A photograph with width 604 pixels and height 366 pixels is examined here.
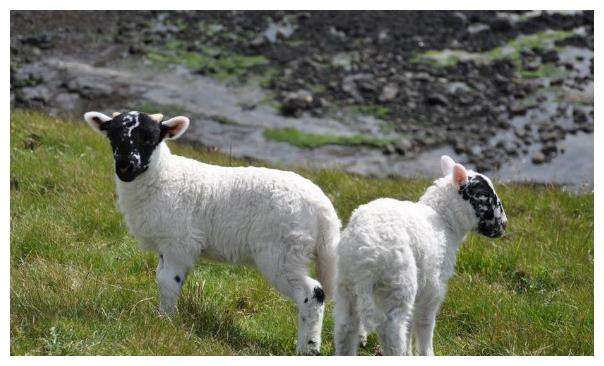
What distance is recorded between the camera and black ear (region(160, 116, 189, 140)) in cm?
788

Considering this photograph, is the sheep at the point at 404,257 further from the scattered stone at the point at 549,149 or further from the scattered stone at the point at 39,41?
the scattered stone at the point at 39,41

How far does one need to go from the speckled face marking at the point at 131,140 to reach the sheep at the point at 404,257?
2.19 meters

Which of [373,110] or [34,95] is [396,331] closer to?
[373,110]

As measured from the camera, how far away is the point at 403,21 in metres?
24.7

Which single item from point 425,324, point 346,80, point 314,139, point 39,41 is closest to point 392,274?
point 425,324

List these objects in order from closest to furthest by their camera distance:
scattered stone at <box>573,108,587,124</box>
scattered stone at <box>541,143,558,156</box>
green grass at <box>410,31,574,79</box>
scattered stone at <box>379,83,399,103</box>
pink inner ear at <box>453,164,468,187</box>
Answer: pink inner ear at <box>453,164,468,187</box> → scattered stone at <box>541,143,558,156</box> → scattered stone at <box>573,108,587,124</box> → scattered stone at <box>379,83,399,103</box> → green grass at <box>410,31,574,79</box>

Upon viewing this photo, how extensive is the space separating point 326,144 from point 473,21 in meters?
8.61

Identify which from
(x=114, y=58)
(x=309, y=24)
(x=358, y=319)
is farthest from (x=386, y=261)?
(x=309, y=24)

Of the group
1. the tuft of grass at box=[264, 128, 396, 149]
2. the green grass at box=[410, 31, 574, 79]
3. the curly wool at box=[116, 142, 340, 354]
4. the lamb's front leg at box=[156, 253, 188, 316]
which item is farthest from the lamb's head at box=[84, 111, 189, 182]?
the green grass at box=[410, 31, 574, 79]

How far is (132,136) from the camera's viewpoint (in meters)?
7.72

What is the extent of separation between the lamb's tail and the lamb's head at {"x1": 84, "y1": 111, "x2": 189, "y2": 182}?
167cm

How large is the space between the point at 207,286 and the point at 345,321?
7.18 ft

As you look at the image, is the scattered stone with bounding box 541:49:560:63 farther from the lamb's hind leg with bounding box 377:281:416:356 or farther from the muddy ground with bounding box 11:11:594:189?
the lamb's hind leg with bounding box 377:281:416:356

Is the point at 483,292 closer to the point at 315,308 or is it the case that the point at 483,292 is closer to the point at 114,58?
the point at 315,308
